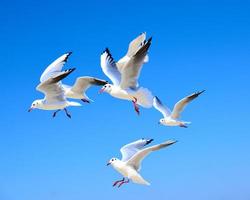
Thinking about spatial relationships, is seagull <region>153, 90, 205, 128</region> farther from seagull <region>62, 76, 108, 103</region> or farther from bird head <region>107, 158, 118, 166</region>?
bird head <region>107, 158, 118, 166</region>

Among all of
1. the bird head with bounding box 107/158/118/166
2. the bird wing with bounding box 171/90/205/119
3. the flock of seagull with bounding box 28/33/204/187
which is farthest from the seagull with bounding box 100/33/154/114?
the bird wing with bounding box 171/90/205/119

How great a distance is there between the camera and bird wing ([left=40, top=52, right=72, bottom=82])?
57.1 ft

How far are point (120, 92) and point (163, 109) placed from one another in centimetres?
863

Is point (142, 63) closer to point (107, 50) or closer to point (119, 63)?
point (107, 50)

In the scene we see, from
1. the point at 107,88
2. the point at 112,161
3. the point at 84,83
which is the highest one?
the point at 84,83

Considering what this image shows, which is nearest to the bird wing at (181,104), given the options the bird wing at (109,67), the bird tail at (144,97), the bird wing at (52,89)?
the bird wing at (109,67)

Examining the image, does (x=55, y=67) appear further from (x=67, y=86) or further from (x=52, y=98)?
(x=52, y=98)

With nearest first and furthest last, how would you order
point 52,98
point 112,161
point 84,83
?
point 112,161 < point 84,83 < point 52,98

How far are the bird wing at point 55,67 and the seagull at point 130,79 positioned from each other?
2.24 metres

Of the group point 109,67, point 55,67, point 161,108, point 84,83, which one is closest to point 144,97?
point 109,67

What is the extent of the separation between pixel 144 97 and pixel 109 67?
197cm

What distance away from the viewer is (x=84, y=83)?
16328 mm

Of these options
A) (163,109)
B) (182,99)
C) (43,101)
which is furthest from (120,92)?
(163,109)

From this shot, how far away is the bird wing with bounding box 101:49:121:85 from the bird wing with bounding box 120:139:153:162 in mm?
1835
